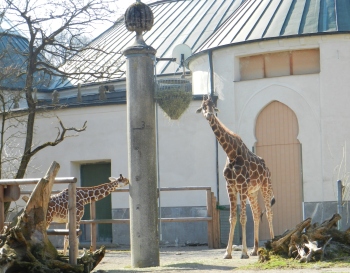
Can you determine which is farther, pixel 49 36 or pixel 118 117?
pixel 118 117

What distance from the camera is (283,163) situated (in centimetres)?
2169

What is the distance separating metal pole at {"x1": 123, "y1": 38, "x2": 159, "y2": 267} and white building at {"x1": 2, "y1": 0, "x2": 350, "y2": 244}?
791 cm

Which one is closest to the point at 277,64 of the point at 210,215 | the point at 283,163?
the point at 283,163

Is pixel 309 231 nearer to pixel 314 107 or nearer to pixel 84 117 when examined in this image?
pixel 314 107

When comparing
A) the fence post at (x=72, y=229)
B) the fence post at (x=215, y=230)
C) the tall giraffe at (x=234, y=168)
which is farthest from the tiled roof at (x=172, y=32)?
the fence post at (x=72, y=229)

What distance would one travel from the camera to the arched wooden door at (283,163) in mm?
21500

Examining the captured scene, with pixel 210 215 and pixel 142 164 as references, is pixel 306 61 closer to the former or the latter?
pixel 210 215

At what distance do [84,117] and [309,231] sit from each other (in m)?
12.3

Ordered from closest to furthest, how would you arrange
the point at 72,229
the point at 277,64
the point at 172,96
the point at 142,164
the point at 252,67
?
the point at 72,229, the point at 142,164, the point at 172,96, the point at 277,64, the point at 252,67

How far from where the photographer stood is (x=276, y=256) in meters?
12.7

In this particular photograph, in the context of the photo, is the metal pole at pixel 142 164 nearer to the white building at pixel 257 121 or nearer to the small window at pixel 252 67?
the white building at pixel 257 121

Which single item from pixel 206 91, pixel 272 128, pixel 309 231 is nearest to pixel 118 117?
pixel 206 91

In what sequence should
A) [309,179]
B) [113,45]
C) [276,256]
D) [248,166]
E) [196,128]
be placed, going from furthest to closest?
[113,45] < [196,128] < [309,179] < [248,166] < [276,256]

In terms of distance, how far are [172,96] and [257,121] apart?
8.06 m
